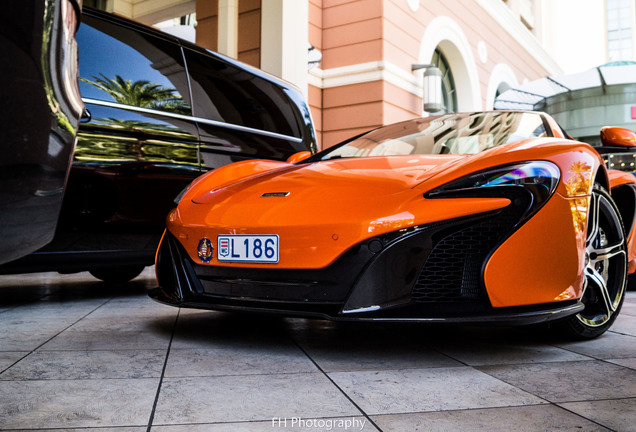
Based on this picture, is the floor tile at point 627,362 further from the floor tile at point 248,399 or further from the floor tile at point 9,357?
the floor tile at point 9,357

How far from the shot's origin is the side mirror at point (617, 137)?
3.00m

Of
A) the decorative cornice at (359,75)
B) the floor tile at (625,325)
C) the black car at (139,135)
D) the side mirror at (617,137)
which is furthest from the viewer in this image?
the decorative cornice at (359,75)

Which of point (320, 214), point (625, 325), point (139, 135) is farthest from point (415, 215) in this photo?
point (139, 135)

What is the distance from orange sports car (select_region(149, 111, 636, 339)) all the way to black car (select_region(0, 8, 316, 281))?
104cm

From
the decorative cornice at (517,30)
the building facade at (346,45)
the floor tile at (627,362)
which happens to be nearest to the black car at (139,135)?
the floor tile at (627,362)

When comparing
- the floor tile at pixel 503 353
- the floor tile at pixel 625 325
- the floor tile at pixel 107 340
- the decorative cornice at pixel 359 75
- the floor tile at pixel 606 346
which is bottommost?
the floor tile at pixel 625 325

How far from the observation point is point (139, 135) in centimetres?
341

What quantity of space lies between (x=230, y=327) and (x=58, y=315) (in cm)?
98

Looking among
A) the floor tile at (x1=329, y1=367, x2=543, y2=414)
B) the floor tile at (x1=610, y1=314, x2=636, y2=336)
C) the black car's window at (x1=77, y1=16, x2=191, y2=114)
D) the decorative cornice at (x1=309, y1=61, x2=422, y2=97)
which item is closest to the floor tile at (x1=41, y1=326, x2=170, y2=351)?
the floor tile at (x1=329, y1=367, x2=543, y2=414)

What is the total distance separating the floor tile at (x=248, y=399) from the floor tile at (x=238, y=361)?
0.25ft

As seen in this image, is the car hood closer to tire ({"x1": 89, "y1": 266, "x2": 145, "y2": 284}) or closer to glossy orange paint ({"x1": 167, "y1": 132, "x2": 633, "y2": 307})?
glossy orange paint ({"x1": 167, "y1": 132, "x2": 633, "y2": 307})

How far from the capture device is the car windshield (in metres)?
2.77

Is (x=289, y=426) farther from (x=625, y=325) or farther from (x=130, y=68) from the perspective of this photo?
(x=130, y=68)

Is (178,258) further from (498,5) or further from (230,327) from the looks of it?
(498,5)
